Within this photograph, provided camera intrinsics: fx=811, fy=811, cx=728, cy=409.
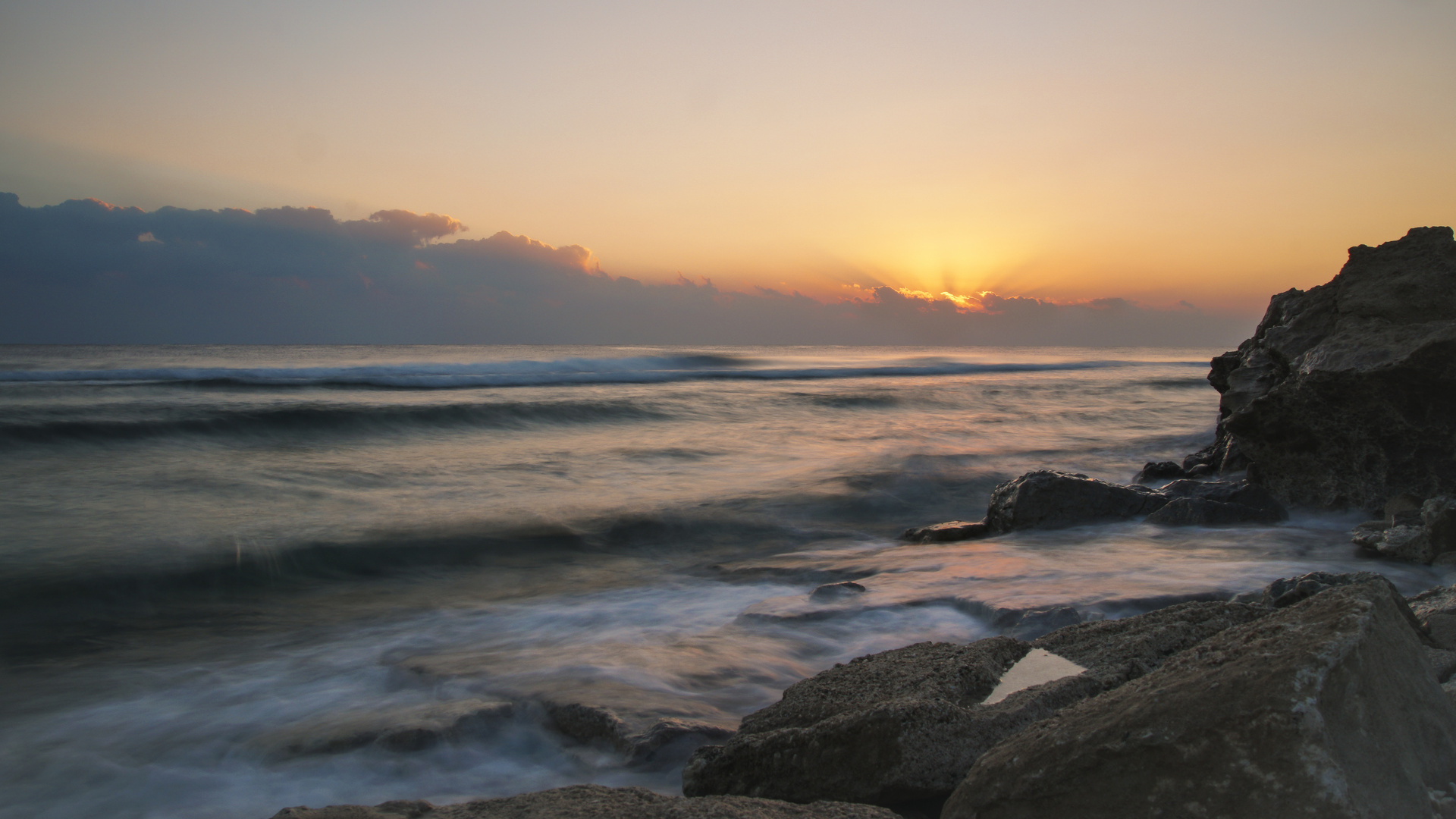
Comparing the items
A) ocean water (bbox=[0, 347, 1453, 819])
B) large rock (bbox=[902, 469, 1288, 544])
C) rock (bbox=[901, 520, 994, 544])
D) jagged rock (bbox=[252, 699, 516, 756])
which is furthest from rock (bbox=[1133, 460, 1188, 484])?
jagged rock (bbox=[252, 699, 516, 756])

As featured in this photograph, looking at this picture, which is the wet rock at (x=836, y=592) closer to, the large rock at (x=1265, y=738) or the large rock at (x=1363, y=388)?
the large rock at (x=1265, y=738)

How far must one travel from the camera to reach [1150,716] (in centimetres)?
154

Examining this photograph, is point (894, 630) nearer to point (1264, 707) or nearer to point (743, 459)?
point (1264, 707)

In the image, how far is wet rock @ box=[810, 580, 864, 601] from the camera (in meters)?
5.05

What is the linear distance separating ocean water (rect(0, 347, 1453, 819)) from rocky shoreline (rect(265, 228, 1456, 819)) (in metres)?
0.34

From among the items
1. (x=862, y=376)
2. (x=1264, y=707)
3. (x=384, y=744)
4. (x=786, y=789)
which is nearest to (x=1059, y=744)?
(x=1264, y=707)

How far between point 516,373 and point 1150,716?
2651 centimetres

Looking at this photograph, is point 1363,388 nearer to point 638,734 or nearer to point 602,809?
point 638,734

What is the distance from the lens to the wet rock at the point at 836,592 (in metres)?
5.05

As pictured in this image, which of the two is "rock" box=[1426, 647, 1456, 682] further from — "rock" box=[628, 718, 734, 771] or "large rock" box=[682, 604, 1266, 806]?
"rock" box=[628, 718, 734, 771]

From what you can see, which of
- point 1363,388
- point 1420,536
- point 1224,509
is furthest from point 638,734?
point 1363,388

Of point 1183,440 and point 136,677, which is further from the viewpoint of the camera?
point 1183,440

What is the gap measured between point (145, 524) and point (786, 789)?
6.99m

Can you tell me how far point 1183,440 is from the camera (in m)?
13.0
